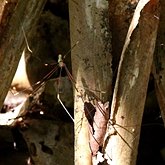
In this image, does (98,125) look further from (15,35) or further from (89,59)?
(15,35)

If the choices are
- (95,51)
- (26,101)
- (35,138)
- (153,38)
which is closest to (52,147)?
(35,138)

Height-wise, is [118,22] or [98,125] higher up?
[118,22]

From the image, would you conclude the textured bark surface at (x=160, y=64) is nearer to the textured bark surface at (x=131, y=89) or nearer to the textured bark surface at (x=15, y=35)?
the textured bark surface at (x=131, y=89)

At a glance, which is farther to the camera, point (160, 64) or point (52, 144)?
point (52, 144)

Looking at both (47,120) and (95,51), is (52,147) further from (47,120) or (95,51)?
(95,51)

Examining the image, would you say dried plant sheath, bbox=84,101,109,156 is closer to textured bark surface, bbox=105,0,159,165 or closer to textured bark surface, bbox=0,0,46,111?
textured bark surface, bbox=105,0,159,165

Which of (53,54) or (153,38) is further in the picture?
(53,54)

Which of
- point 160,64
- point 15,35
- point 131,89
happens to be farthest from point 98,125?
point 15,35

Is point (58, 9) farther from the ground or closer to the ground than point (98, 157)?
farther from the ground

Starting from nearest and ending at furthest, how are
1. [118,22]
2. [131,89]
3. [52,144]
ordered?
[131,89] < [118,22] < [52,144]
